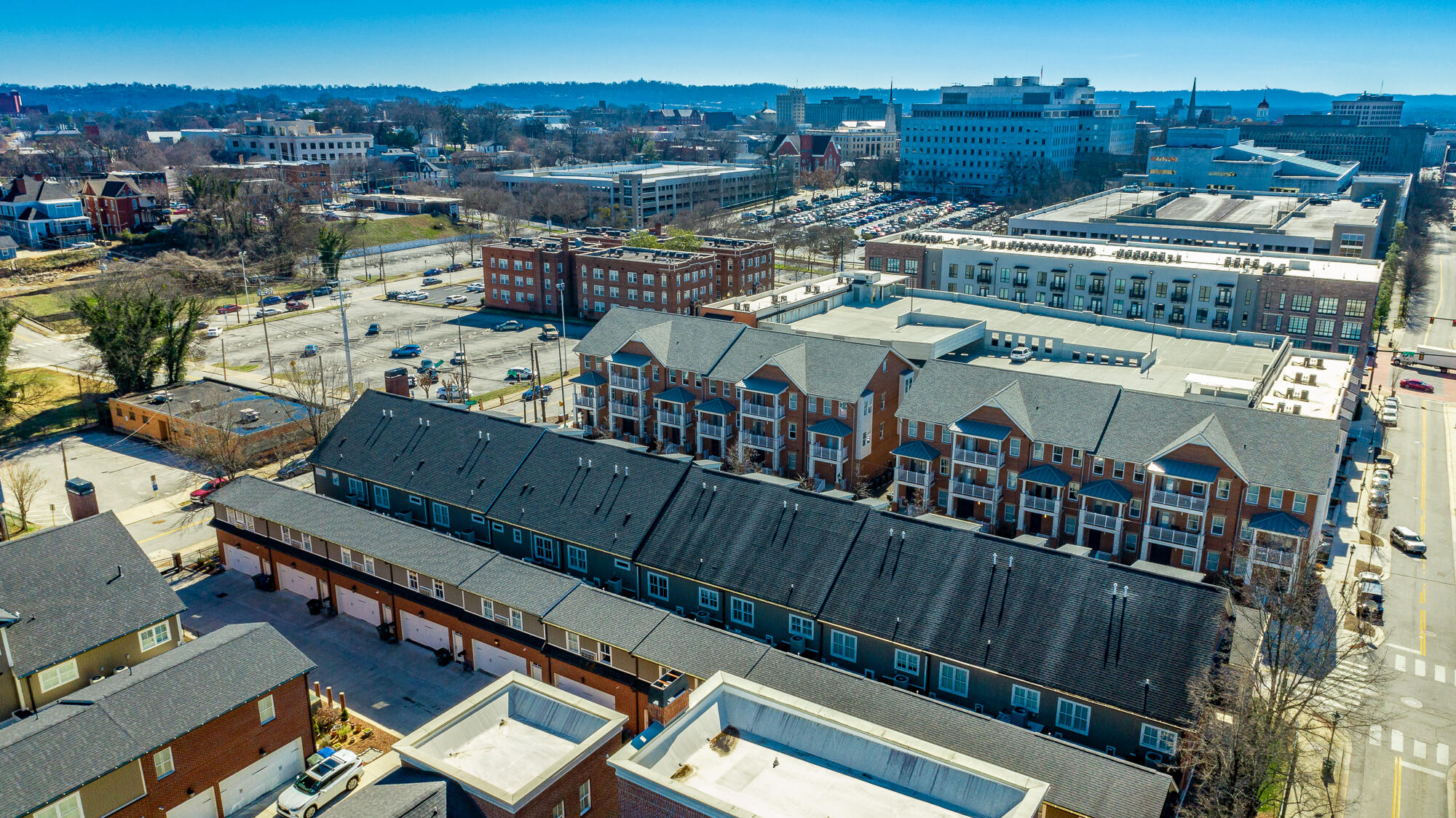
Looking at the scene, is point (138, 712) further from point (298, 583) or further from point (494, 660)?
point (298, 583)

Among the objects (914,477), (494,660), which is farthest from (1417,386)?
(494,660)

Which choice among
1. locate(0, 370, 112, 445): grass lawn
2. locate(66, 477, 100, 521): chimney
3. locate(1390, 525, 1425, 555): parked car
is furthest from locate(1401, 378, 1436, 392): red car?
locate(0, 370, 112, 445): grass lawn

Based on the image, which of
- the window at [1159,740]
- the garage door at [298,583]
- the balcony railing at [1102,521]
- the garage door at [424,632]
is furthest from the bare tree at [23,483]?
the balcony railing at [1102,521]

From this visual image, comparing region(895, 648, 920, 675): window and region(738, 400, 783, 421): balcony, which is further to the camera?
region(738, 400, 783, 421): balcony

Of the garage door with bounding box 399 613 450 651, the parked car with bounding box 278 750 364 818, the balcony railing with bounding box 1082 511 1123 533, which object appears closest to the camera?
the parked car with bounding box 278 750 364 818

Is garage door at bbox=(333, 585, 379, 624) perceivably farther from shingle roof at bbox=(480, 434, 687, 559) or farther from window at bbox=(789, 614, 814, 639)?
window at bbox=(789, 614, 814, 639)

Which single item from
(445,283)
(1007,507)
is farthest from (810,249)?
(1007,507)

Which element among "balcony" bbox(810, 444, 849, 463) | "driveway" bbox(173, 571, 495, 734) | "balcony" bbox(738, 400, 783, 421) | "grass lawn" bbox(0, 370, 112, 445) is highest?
"balcony" bbox(738, 400, 783, 421)
